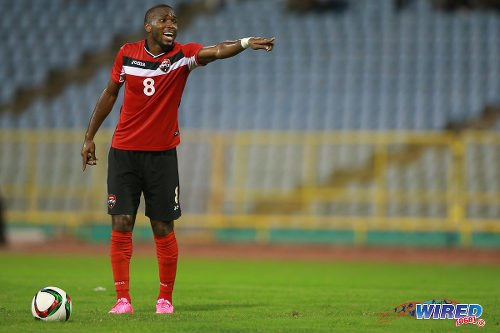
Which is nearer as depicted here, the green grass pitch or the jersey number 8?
the green grass pitch

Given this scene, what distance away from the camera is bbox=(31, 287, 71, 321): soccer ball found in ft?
17.1

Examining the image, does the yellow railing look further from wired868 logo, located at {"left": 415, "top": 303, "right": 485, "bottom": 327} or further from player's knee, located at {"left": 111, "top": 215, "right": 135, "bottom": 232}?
player's knee, located at {"left": 111, "top": 215, "right": 135, "bottom": 232}

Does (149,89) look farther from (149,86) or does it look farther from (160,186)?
(160,186)

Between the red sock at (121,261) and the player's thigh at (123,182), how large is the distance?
186 mm

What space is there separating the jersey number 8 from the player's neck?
206mm

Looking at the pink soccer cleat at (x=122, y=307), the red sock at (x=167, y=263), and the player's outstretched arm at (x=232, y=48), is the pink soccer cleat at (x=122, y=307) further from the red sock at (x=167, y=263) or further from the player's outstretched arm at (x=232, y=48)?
the player's outstretched arm at (x=232, y=48)

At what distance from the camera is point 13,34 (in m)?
21.0

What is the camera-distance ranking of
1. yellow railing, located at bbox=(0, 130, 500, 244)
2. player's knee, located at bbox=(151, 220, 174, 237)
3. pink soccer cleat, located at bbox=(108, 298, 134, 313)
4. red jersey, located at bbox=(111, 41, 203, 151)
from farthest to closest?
yellow railing, located at bbox=(0, 130, 500, 244)
player's knee, located at bbox=(151, 220, 174, 237)
red jersey, located at bbox=(111, 41, 203, 151)
pink soccer cleat, located at bbox=(108, 298, 134, 313)

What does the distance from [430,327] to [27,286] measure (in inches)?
169

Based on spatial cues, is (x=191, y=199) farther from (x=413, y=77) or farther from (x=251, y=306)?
(x=251, y=306)

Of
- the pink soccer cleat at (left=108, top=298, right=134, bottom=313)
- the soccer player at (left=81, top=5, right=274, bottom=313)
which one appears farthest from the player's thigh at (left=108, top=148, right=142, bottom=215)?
the pink soccer cleat at (left=108, top=298, right=134, bottom=313)

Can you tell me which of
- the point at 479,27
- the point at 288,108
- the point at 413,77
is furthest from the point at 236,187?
the point at 479,27

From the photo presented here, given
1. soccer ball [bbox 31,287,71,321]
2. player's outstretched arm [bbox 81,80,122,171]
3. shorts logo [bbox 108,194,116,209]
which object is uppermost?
player's outstretched arm [bbox 81,80,122,171]

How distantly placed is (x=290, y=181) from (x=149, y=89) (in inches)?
408
